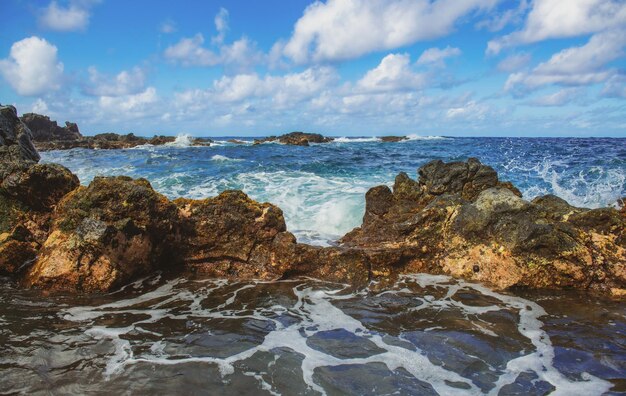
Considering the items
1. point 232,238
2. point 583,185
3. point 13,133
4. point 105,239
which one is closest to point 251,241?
point 232,238

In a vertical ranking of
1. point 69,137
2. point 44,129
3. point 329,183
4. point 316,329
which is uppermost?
point 44,129

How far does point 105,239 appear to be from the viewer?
17.0 feet

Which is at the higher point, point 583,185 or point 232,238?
point 232,238

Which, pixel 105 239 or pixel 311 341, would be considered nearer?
pixel 311 341

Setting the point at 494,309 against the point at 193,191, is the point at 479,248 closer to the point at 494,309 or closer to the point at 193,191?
the point at 494,309

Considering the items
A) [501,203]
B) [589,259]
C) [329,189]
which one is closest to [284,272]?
[501,203]

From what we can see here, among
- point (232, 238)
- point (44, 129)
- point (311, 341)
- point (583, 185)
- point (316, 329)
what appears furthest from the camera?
point (44, 129)

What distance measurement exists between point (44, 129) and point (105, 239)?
6406 centimetres

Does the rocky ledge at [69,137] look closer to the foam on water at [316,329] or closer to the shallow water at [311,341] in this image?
the foam on water at [316,329]

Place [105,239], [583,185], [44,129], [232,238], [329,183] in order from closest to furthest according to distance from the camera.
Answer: [105,239] → [232,238] → [329,183] → [583,185] → [44,129]

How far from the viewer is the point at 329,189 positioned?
1420cm

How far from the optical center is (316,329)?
4.45m

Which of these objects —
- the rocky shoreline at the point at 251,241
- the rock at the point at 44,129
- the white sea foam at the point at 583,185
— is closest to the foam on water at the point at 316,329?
the rocky shoreline at the point at 251,241

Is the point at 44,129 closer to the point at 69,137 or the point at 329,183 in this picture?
the point at 69,137
